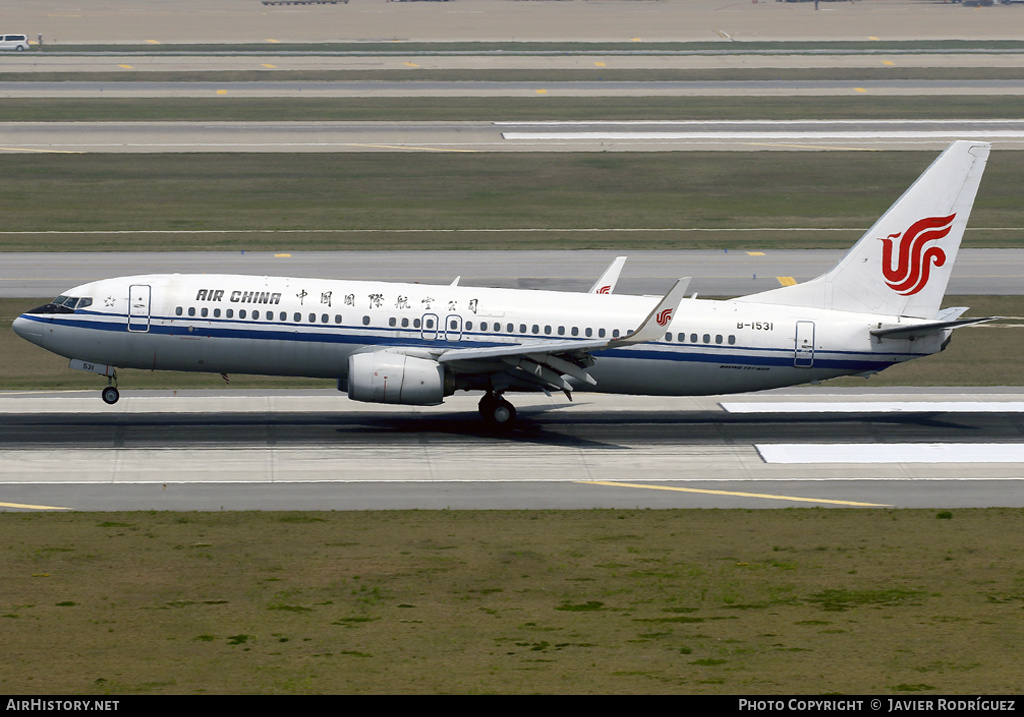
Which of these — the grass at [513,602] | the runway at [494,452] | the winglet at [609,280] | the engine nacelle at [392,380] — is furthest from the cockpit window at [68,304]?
the winglet at [609,280]

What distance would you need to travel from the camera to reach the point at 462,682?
21.2m

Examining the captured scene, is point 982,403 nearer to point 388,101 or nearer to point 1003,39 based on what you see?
point 388,101

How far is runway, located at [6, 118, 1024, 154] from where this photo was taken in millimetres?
99625

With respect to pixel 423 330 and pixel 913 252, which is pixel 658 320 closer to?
pixel 423 330

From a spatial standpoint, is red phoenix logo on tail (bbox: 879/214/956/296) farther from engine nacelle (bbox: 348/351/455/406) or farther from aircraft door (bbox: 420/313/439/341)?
engine nacelle (bbox: 348/351/455/406)

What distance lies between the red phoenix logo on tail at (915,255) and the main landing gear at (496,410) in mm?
12907

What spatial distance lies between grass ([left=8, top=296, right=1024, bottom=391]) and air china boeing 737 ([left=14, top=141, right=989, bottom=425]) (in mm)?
5834

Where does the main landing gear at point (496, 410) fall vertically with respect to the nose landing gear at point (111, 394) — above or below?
below

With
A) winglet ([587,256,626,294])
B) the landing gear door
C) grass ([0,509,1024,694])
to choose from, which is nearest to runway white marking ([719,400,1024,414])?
winglet ([587,256,626,294])

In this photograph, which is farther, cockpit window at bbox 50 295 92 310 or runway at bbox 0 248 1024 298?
runway at bbox 0 248 1024 298

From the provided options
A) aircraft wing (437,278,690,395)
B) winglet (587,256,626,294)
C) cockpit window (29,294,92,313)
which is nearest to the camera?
aircraft wing (437,278,690,395)

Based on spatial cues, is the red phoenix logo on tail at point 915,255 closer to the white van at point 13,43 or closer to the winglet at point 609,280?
the winglet at point 609,280

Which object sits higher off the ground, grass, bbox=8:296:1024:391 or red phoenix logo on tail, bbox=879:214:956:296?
red phoenix logo on tail, bbox=879:214:956:296

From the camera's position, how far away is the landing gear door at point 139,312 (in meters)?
40.8
